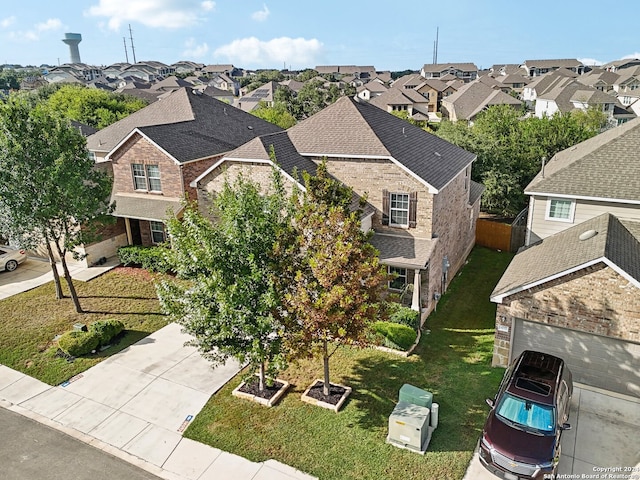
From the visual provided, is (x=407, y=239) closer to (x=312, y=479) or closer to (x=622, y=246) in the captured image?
(x=622, y=246)

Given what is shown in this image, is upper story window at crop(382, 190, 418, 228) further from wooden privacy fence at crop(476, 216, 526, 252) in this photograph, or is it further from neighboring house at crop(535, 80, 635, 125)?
neighboring house at crop(535, 80, 635, 125)

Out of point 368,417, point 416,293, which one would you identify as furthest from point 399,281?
point 368,417

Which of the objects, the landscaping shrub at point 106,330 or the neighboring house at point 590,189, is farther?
the neighboring house at point 590,189

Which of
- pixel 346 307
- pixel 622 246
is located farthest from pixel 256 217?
pixel 622 246

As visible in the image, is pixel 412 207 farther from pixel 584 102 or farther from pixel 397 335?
pixel 584 102

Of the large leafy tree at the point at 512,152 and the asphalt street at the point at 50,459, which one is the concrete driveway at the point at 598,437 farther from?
the large leafy tree at the point at 512,152

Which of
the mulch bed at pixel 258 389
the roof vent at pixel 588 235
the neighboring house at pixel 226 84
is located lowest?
the mulch bed at pixel 258 389

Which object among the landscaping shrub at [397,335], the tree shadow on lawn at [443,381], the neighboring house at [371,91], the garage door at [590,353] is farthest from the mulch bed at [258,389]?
the neighboring house at [371,91]
